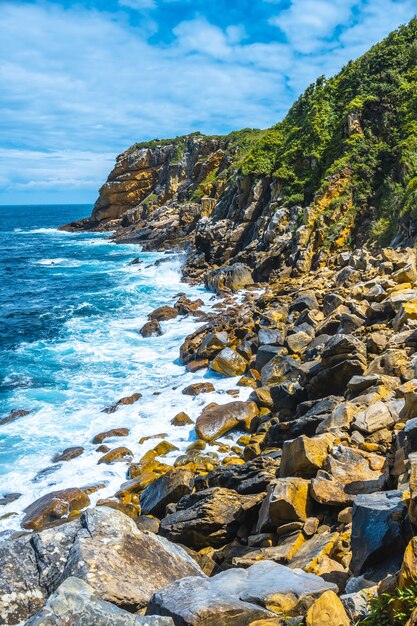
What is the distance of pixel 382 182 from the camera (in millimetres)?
38406

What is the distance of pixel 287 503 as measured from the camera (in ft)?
32.2

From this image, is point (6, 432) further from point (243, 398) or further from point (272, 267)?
point (272, 267)

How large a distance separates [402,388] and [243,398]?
9674mm

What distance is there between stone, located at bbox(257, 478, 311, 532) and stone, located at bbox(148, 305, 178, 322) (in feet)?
82.1

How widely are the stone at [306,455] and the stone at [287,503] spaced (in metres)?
0.55

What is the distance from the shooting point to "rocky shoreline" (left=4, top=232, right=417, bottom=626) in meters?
6.21

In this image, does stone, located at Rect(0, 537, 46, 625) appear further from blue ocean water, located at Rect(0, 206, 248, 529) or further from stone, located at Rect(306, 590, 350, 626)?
blue ocean water, located at Rect(0, 206, 248, 529)

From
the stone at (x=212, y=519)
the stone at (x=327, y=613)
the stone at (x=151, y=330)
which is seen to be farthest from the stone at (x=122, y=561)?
the stone at (x=151, y=330)

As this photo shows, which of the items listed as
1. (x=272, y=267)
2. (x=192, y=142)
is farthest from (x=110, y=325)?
(x=192, y=142)

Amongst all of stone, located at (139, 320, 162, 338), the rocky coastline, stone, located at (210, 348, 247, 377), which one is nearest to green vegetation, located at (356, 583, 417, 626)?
the rocky coastline

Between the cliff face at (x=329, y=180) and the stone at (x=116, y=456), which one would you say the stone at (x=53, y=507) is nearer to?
the stone at (x=116, y=456)

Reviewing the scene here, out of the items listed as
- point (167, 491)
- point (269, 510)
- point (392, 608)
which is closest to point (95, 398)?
point (167, 491)

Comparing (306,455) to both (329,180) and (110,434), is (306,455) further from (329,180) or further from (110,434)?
(329,180)

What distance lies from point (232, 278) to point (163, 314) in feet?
25.5
